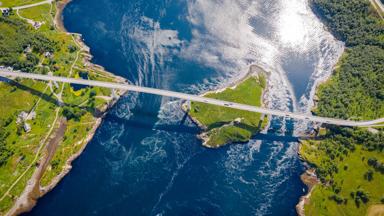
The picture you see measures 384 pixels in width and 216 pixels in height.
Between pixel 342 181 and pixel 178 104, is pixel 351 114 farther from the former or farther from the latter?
pixel 178 104

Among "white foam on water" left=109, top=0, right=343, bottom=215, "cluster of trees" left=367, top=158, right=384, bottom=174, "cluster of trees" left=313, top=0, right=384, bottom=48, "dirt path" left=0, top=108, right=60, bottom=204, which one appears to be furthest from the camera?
"cluster of trees" left=313, top=0, right=384, bottom=48

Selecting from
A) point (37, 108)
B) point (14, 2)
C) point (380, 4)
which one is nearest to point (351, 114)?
point (380, 4)

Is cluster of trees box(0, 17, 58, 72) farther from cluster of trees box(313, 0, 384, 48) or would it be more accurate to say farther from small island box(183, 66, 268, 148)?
cluster of trees box(313, 0, 384, 48)

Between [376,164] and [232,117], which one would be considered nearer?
[376,164]

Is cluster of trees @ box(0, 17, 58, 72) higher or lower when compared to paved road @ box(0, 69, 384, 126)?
lower

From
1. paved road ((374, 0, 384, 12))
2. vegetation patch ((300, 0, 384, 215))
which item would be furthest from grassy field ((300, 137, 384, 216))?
paved road ((374, 0, 384, 12))

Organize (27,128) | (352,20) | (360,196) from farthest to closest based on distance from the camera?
(352,20) < (27,128) < (360,196)

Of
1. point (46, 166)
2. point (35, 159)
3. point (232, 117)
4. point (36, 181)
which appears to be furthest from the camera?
point (232, 117)

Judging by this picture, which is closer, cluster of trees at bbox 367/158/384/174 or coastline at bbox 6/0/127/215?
coastline at bbox 6/0/127/215
